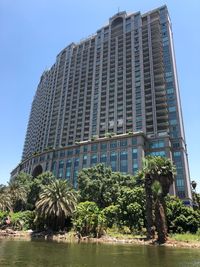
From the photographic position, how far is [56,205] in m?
55.7

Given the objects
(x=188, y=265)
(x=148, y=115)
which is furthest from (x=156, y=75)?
(x=188, y=265)

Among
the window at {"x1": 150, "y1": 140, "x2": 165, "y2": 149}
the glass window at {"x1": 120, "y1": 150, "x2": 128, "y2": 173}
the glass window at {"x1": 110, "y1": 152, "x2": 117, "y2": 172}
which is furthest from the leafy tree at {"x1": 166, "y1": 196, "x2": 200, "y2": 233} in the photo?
the window at {"x1": 150, "y1": 140, "x2": 165, "y2": 149}

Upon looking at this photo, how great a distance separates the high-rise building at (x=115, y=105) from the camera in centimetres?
10406

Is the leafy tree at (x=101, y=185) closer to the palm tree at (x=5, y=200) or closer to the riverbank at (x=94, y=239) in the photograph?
the palm tree at (x=5, y=200)

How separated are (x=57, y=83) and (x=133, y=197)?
120156mm

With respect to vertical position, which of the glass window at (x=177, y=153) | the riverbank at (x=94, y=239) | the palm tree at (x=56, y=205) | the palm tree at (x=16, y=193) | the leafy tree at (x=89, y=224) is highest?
the glass window at (x=177, y=153)

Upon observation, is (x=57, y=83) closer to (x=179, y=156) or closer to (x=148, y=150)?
(x=148, y=150)

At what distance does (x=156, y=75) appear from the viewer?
12212 cm

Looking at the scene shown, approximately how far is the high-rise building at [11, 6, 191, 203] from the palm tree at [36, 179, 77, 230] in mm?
43489

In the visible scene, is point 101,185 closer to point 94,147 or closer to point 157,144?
point 94,147

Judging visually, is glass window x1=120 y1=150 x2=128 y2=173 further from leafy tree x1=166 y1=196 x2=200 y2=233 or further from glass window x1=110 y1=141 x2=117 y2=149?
leafy tree x1=166 y1=196 x2=200 y2=233

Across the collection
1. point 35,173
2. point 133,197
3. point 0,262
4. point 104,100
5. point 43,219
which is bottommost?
point 0,262

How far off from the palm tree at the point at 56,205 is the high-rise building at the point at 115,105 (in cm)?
4349

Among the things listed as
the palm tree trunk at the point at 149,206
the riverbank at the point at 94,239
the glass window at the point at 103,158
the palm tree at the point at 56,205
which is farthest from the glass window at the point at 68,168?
the palm tree trunk at the point at 149,206
